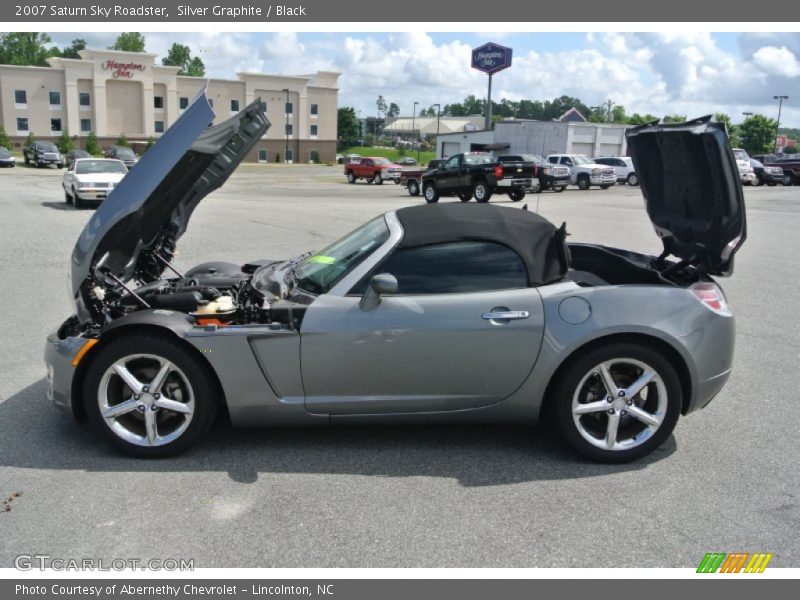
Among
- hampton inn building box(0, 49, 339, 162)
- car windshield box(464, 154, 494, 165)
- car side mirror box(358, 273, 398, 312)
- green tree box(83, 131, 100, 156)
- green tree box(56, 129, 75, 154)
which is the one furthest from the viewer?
hampton inn building box(0, 49, 339, 162)

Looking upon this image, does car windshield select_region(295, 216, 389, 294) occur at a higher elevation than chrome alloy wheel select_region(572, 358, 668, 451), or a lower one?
higher

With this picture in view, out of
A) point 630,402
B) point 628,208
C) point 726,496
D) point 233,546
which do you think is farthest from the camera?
point 628,208

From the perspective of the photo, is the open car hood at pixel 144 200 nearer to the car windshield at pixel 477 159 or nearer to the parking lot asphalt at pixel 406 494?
the parking lot asphalt at pixel 406 494

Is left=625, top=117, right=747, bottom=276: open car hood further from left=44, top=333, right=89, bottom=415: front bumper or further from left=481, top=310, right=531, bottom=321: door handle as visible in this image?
left=44, top=333, right=89, bottom=415: front bumper

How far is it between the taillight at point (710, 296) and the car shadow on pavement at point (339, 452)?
900 mm

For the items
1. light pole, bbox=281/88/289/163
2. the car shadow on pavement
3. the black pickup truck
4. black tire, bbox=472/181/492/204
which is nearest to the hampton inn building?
light pole, bbox=281/88/289/163

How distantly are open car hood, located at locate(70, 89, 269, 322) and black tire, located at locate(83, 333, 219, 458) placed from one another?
1.32ft

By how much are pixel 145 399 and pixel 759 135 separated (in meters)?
105

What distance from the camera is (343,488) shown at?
12.4 feet

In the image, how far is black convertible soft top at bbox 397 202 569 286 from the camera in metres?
4.18

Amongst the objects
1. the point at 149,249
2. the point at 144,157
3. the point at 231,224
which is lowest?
the point at 231,224

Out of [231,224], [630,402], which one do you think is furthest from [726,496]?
[231,224]

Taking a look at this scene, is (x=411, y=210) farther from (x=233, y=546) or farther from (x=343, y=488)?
(x=233, y=546)

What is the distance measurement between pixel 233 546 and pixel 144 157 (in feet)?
7.77
